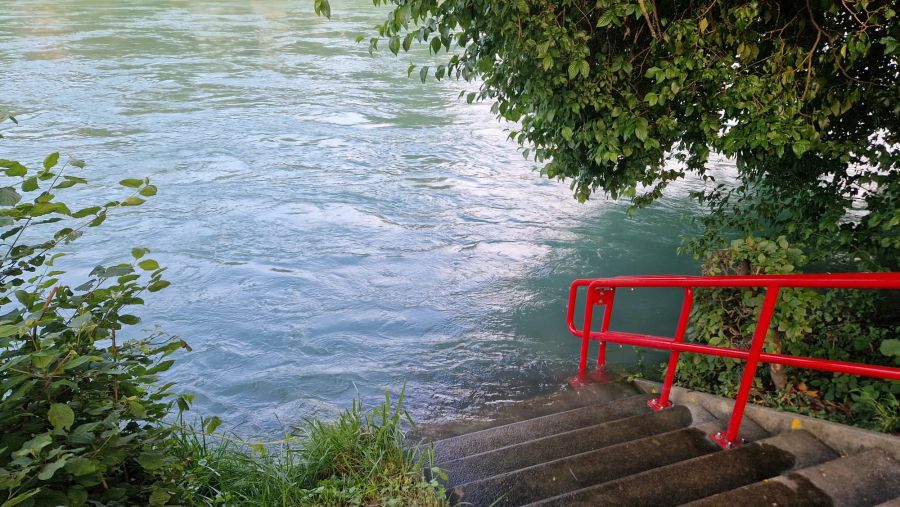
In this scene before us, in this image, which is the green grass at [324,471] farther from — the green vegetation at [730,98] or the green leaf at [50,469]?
the green vegetation at [730,98]

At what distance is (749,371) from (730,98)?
2428mm

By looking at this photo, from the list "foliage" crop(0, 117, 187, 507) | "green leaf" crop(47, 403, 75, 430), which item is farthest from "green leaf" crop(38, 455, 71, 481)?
"green leaf" crop(47, 403, 75, 430)

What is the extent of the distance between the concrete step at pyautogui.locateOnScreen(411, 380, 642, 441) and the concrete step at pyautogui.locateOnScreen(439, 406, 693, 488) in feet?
2.80

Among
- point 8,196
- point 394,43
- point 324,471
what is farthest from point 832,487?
point 394,43

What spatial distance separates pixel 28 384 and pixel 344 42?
23.5 metres

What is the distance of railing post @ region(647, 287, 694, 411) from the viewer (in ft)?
14.5

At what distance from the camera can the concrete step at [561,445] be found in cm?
389

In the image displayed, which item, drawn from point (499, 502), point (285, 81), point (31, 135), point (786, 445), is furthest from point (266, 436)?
point (285, 81)

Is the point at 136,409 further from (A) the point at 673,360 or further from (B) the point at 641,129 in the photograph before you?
(B) the point at 641,129

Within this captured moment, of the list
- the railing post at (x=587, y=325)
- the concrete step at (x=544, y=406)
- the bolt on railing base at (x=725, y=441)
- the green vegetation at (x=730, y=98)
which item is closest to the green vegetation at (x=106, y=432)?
the concrete step at (x=544, y=406)

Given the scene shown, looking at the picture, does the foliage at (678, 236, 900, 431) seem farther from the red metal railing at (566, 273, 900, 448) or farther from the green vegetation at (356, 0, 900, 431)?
the red metal railing at (566, 273, 900, 448)

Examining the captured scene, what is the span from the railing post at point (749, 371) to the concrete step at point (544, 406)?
1.39 m

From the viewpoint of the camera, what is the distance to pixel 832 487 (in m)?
3.11

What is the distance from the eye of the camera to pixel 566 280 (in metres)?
8.92
